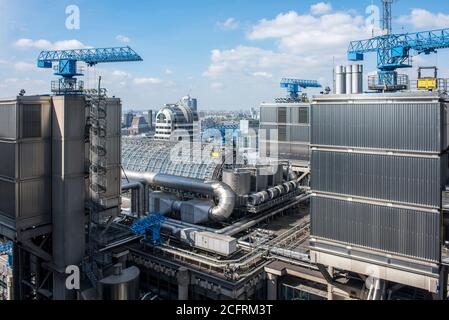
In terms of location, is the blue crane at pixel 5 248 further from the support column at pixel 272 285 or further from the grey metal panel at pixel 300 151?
the grey metal panel at pixel 300 151

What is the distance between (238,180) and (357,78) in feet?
53.6

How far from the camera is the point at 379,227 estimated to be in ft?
57.4

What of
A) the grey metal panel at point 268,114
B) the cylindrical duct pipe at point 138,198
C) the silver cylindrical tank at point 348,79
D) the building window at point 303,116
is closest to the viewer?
the cylindrical duct pipe at point 138,198

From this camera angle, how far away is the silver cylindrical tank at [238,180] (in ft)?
97.1

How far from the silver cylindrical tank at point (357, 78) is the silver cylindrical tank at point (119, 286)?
86.3ft

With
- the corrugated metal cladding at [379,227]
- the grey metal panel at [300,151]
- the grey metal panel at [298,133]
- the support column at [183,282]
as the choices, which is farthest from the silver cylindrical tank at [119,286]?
the grey metal panel at [298,133]

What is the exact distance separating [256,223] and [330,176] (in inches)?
471

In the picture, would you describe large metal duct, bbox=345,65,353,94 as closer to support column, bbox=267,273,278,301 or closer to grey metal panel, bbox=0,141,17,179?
support column, bbox=267,273,278,301

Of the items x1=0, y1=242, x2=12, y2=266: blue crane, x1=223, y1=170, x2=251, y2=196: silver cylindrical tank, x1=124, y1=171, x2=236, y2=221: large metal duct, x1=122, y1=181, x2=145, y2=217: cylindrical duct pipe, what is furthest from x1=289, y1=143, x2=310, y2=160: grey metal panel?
x1=0, y1=242, x2=12, y2=266: blue crane

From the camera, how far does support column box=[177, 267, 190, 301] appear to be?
73.9 feet

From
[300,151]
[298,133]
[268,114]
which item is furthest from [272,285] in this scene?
[268,114]
